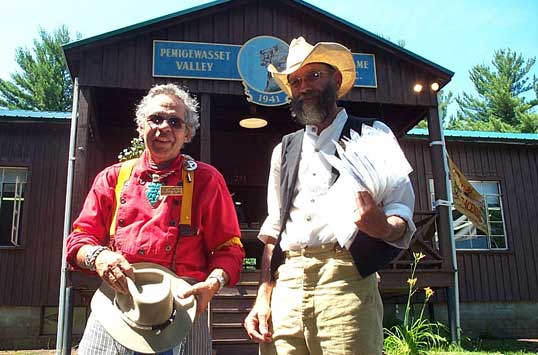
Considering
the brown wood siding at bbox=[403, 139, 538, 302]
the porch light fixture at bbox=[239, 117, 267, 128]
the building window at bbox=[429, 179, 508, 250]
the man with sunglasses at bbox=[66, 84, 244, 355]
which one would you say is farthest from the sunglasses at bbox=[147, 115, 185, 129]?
the building window at bbox=[429, 179, 508, 250]

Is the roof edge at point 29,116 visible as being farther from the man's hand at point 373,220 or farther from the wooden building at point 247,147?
the man's hand at point 373,220

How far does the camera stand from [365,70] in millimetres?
9297

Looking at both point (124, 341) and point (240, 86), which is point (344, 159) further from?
point (240, 86)

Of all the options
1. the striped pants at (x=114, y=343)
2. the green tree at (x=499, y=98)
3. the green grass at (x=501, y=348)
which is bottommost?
the green grass at (x=501, y=348)

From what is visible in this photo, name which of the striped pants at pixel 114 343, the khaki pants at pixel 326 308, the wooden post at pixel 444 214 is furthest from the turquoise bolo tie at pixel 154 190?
the wooden post at pixel 444 214

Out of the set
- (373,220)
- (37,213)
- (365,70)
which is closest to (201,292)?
(373,220)

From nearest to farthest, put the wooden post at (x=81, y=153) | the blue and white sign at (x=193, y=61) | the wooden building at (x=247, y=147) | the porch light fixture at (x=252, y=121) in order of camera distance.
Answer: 1. the wooden post at (x=81, y=153)
2. the wooden building at (x=247, y=147)
3. the blue and white sign at (x=193, y=61)
4. the porch light fixture at (x=252, y=121)

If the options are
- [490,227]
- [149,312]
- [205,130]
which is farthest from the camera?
[490,227]

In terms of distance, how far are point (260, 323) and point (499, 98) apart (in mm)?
32465

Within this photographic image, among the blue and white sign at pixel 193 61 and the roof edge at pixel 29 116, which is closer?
the blue and white sign at pixel 193 61

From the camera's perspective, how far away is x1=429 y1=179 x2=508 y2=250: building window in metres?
12.0

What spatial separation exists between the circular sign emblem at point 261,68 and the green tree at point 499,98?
23.7 m

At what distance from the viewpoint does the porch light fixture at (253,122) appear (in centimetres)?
1017

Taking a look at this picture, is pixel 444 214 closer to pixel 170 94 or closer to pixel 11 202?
pixel 170 94
